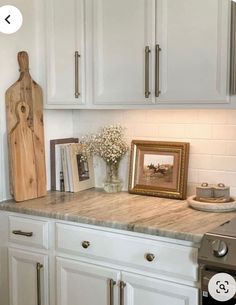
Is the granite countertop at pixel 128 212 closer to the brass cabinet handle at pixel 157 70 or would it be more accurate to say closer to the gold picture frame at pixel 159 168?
the gold picture frame at pixel 159 168

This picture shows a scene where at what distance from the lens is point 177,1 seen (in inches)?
94.3

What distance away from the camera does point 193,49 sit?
237 centimetres

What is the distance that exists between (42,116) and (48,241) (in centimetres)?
78

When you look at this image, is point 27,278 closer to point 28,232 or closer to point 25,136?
point 28,232

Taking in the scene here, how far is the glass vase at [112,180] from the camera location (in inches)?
117

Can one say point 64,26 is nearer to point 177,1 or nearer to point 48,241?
point 177,1

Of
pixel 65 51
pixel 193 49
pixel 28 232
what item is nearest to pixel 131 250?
pixel 28 232

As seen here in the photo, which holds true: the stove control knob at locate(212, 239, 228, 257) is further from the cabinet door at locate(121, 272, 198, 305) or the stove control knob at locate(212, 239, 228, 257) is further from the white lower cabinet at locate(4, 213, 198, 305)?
the cabinet door at locate(121, 272, 198, 305)

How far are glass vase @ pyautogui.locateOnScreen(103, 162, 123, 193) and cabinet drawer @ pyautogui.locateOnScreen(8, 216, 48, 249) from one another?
56cm

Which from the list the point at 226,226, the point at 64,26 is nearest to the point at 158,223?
the point at 226,226

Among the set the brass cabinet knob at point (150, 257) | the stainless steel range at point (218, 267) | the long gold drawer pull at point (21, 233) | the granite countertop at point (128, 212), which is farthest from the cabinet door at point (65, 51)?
the stainless steel range at point (218, 267)

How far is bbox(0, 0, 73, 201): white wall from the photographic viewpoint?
109 inches

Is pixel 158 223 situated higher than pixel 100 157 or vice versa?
pixel 100 157

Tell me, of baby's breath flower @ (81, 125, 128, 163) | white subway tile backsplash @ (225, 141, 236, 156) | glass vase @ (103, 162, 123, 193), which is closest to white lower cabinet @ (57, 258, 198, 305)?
glass vase @ (103, 162, 123, 193)
